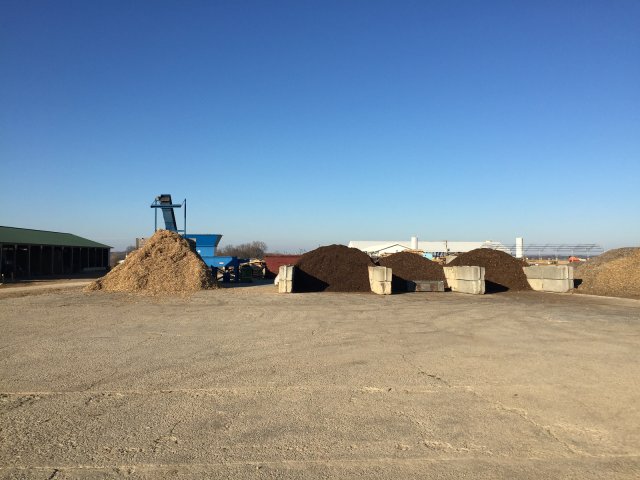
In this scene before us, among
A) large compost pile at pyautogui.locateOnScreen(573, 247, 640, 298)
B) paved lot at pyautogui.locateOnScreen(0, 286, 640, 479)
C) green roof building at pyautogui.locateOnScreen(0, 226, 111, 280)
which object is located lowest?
paved lot at pyautogui.locateOnScreen(0, 286, 640, 479)

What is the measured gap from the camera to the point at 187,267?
23281mm

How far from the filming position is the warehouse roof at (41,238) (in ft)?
111

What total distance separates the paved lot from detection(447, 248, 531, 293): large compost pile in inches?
445

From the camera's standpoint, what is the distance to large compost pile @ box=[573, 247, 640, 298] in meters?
22.2

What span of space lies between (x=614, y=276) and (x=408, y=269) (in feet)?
33.6

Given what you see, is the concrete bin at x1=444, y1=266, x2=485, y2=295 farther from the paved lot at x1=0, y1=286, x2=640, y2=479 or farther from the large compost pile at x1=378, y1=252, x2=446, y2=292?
the paved lot at x1=0, y1=286, x2=640, y2=479

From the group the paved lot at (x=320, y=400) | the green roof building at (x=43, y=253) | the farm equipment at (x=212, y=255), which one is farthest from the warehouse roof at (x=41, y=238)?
the paved lot at (x=320, y=400)

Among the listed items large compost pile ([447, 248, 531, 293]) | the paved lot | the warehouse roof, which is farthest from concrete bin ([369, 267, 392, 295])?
the warehouse roof

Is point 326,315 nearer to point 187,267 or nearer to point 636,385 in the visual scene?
point 636,385

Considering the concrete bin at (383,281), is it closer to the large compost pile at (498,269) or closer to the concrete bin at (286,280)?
the concrete bin at (286,280)

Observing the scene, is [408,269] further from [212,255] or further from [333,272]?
Answer: [212,255]

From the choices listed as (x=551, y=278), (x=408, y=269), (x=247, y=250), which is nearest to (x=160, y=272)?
(x=408, y=269)

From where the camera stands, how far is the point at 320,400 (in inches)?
233

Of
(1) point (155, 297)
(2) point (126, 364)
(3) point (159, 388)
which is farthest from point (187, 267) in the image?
(3) point (159, 388)
